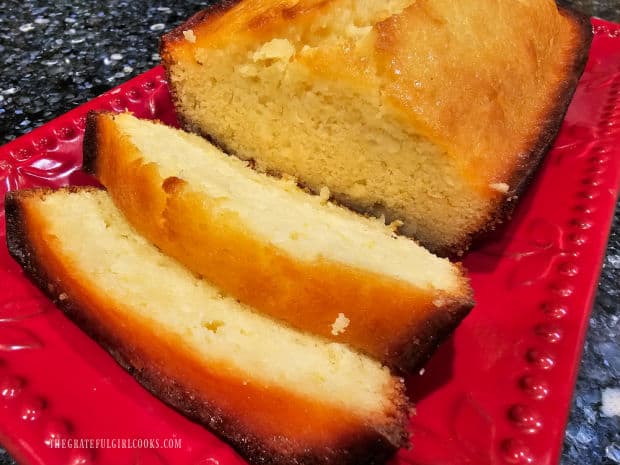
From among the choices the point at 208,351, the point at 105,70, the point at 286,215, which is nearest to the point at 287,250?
the point at 286,215

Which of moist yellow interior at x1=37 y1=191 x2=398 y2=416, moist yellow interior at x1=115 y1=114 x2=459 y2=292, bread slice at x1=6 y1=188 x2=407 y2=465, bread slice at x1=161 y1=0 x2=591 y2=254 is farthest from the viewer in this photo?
bread slice at x1=161 y1=0 x2=591 y2=254

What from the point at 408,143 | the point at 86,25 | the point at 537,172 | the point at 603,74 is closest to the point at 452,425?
the point at 408,143

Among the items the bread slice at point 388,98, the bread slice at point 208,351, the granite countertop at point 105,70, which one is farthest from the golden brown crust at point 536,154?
the bread slice at point 208,351

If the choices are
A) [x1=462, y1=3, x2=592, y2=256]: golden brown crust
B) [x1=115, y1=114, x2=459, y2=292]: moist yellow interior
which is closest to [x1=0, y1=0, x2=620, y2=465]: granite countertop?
[x1=462, y1=3, x2=592, y2=256]: golden brown crust

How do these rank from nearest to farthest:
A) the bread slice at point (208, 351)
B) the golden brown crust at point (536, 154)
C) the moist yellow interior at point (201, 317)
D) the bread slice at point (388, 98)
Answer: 1. the bread slice at point (208, 351)
2. the moist yellow interior at point (201, 317)
3. the bread slice at point (388, 98)
4. the golden brown crust at point (536, 154)

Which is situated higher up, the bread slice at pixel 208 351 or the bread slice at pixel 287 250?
the bread slice at pixel 287 250

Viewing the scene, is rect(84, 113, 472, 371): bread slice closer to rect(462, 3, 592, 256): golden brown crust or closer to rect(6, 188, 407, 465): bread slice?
rect(6, 188, 407, 465): bread slice

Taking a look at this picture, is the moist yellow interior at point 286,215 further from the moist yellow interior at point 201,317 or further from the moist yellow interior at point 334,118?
the moist yellow interior at point 201,317
